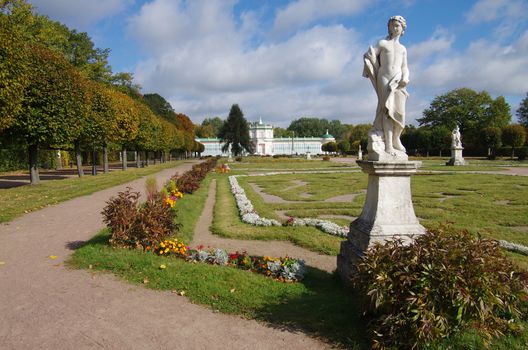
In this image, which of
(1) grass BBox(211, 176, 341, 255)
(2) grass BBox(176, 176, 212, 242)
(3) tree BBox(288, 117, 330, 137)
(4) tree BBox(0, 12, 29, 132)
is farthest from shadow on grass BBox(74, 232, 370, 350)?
(3) tree BBox(288, 117, 330, 137)

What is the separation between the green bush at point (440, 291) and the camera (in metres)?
3.11

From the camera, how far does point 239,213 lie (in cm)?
1123

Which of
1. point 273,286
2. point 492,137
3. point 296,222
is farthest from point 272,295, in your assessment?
point 492,137

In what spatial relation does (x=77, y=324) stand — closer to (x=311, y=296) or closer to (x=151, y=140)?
(x=311, y=296)

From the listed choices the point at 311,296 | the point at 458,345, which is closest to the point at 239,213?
the point at 311,296

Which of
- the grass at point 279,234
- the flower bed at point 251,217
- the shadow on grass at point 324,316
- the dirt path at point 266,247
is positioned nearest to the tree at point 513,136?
Answer: the flower bed at point 251,217

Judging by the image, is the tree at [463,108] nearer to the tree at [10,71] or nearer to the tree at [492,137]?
the tree at [492,137]

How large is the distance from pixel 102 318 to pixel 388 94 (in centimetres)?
455

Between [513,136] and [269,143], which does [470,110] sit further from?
[269,143]

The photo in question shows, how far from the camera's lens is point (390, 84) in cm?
505

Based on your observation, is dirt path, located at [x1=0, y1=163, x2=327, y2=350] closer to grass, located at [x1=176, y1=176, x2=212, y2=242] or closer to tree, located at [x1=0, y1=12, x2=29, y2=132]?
grass, located at [x1=176, y1=176, x2=212, y2=242]

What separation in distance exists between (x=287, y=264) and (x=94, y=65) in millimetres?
40397

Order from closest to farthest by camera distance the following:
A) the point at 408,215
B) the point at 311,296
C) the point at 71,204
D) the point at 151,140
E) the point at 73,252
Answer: the point at 311,296, the point at 408,215, the point at 73,252, the point at 71,204, the point at 151,140

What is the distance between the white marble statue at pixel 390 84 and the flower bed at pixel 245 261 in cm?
200
